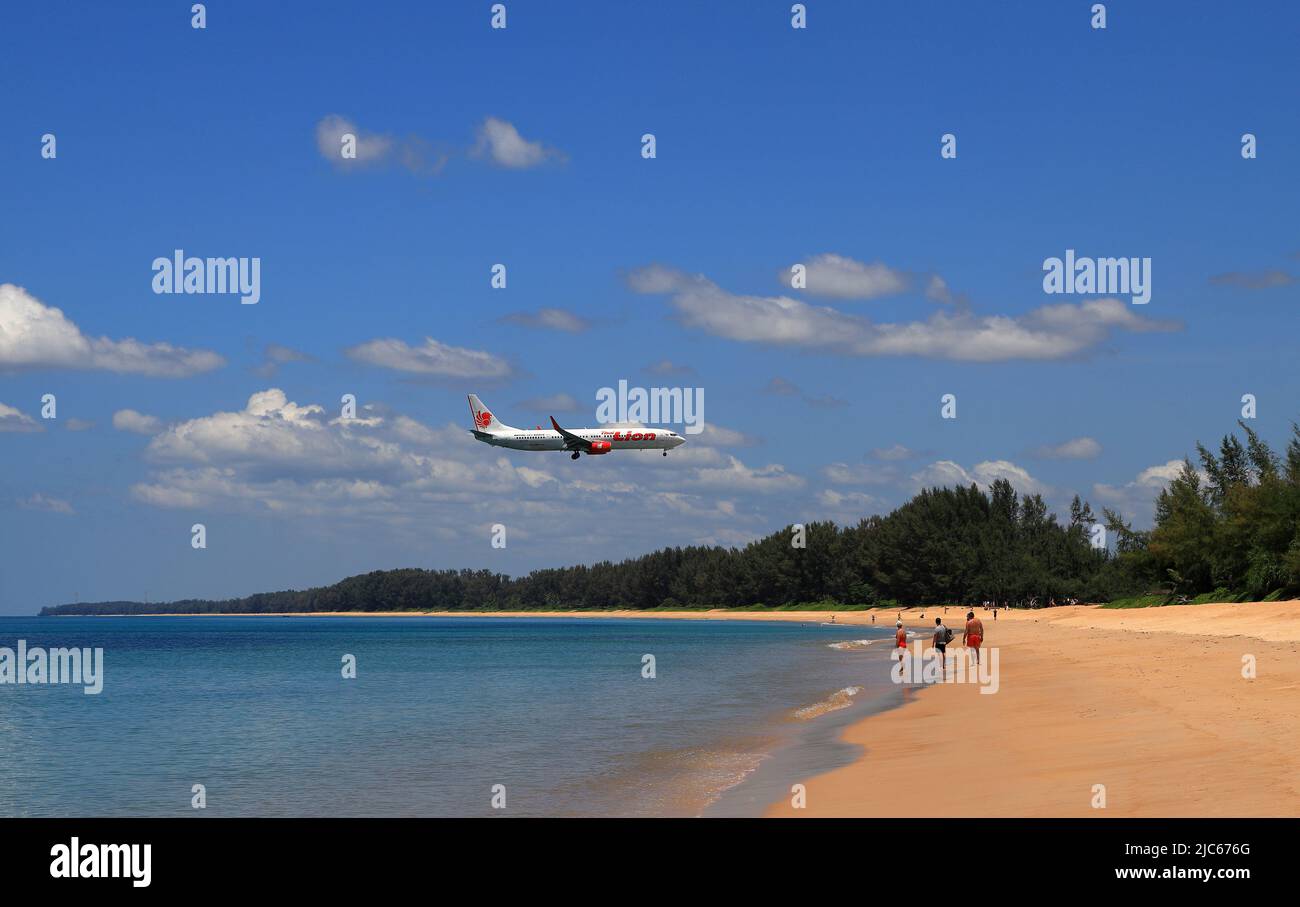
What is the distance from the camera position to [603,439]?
379 feet

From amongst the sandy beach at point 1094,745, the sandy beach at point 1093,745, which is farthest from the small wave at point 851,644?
the sandy beach at point 1094,745

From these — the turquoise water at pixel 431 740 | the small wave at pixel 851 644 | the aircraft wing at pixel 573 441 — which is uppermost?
the aircraft wing at pixel 573 441

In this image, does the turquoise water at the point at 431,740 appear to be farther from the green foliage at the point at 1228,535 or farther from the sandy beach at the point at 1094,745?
the green foliage at the point at 1228,535

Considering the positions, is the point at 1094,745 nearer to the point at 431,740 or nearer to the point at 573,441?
the point at 431,740

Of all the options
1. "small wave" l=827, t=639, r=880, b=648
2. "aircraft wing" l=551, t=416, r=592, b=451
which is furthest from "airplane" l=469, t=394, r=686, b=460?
"small wave" l=827, t=639, r=880, b=648

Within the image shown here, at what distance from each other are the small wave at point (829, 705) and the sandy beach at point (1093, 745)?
3.25m

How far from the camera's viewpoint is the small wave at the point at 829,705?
144 ft

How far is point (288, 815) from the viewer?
1070 inches

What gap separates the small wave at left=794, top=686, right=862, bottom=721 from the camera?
144 ft

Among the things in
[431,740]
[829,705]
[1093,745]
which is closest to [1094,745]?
[1093,745]

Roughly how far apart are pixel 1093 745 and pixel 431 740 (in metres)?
23.4

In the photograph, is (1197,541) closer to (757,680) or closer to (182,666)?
(757,680)
